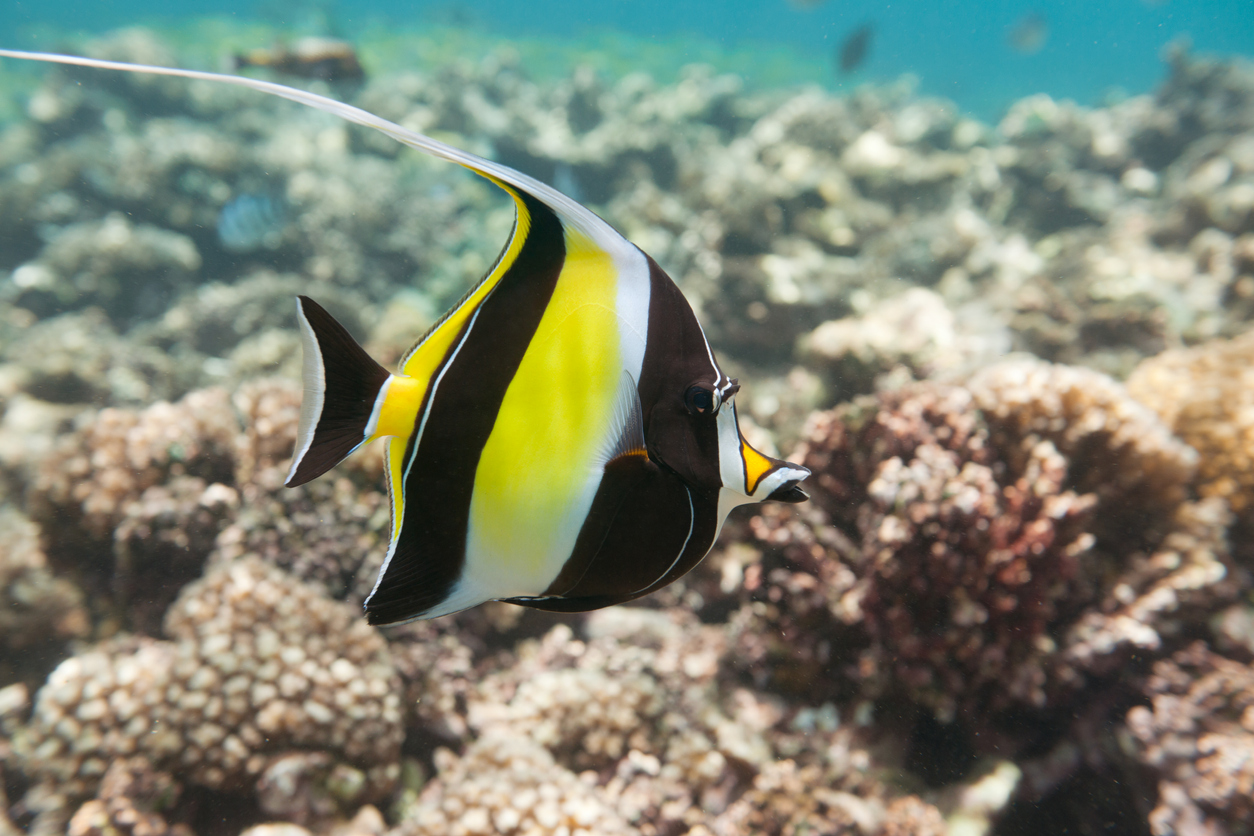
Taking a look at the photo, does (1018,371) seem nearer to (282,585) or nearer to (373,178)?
(282,585)

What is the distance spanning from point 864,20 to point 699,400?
22.3 m

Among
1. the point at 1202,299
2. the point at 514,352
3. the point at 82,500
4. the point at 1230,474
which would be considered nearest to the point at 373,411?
the point at 514,352

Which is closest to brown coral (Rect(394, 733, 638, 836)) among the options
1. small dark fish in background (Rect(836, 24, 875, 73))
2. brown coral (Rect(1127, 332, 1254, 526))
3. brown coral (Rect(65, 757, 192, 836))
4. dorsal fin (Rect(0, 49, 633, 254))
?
brown coral (Rect(65, 757, 192, 836))

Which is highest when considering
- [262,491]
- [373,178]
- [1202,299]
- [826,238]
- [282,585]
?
[1202,299]

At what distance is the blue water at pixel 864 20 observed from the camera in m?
26.7

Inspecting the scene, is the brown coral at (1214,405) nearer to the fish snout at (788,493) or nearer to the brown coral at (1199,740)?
the brown coral at (1199,740)

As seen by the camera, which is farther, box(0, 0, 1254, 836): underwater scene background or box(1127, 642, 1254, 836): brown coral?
box(0, 0, 1254, 836): underwater scene background

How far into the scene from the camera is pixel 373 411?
78cm

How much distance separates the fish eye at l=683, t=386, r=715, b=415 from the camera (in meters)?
0.80

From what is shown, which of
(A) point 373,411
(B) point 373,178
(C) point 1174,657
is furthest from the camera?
(B) point 373,178

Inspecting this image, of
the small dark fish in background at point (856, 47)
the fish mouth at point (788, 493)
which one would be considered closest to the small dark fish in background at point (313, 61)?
the fish mouth at point (788, 493)

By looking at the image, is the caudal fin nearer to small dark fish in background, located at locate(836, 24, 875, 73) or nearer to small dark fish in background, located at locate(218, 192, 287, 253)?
small dark fish in background, located at locate(218, 192, 287, 253)

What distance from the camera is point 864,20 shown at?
58.2 feet

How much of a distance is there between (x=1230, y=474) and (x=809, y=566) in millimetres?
2495
